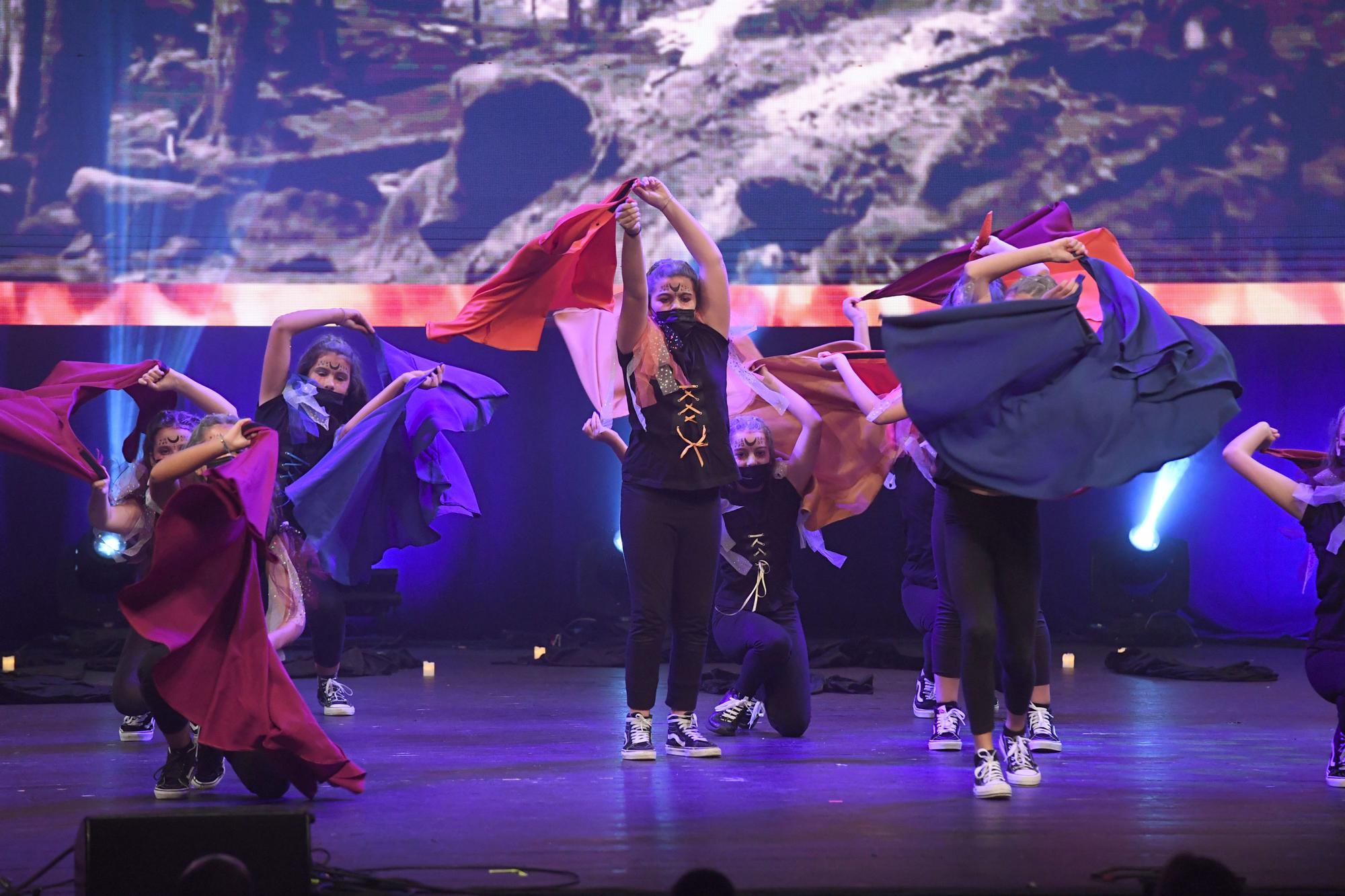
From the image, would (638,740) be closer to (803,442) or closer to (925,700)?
(803,442)

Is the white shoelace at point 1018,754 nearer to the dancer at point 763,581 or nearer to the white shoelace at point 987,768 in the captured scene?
the white shoelace at point 987,768

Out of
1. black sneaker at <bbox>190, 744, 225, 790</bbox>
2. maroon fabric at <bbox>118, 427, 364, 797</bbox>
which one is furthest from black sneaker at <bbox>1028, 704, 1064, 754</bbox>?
black sneaker at <bbox>190, 744, 225, 790</bbox>

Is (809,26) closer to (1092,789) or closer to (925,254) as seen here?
(925,254)

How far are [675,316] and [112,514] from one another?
5.70ft

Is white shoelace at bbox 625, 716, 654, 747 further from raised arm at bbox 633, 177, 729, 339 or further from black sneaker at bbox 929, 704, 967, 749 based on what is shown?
raised arm at bbox 633, 177, 729, 339

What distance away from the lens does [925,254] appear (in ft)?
23.0

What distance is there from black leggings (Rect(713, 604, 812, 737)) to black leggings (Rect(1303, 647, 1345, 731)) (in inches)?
56.5

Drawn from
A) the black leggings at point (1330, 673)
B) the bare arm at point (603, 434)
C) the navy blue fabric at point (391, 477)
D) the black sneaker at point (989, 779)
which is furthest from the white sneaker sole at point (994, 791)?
the navy blue fabric at point (391, 477)

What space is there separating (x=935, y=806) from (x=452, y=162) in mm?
5261

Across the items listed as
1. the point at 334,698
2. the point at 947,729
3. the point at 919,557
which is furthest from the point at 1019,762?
the point at 334,698

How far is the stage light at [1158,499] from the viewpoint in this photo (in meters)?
7.60

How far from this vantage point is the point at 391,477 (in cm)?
507

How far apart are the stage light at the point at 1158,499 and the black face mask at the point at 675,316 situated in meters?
4.77

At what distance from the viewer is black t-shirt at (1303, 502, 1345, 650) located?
3.28 meters
